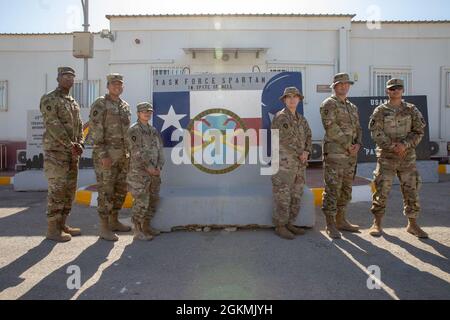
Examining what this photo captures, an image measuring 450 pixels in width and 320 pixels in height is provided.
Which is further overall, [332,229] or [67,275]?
[332,229]

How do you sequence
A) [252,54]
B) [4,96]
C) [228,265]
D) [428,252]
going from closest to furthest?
1. [228,265]
2. [428,252]
3. [252,54]
4. [4,96]

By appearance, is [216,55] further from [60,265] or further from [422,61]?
[60,265]

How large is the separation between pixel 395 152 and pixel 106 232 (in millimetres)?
3517

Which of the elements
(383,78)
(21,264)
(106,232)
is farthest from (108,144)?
(383,78)

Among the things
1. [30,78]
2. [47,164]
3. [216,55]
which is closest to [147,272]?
[47,164]

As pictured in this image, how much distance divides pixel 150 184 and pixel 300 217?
6.21 ft

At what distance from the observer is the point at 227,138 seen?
192 inches

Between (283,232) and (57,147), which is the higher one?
(57,147)

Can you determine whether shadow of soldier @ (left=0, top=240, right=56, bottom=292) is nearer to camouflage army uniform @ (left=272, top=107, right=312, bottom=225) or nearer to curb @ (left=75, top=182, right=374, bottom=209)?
curb @ (left=75, top=182, right=374, bottom=209)

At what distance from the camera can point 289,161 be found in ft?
13.3

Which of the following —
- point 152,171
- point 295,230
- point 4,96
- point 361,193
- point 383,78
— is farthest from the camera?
point 4,96

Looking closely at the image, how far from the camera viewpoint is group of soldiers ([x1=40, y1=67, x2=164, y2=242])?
3.99 metres

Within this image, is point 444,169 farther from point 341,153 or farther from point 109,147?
point 109,147

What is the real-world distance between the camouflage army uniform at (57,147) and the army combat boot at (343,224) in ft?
10.8
